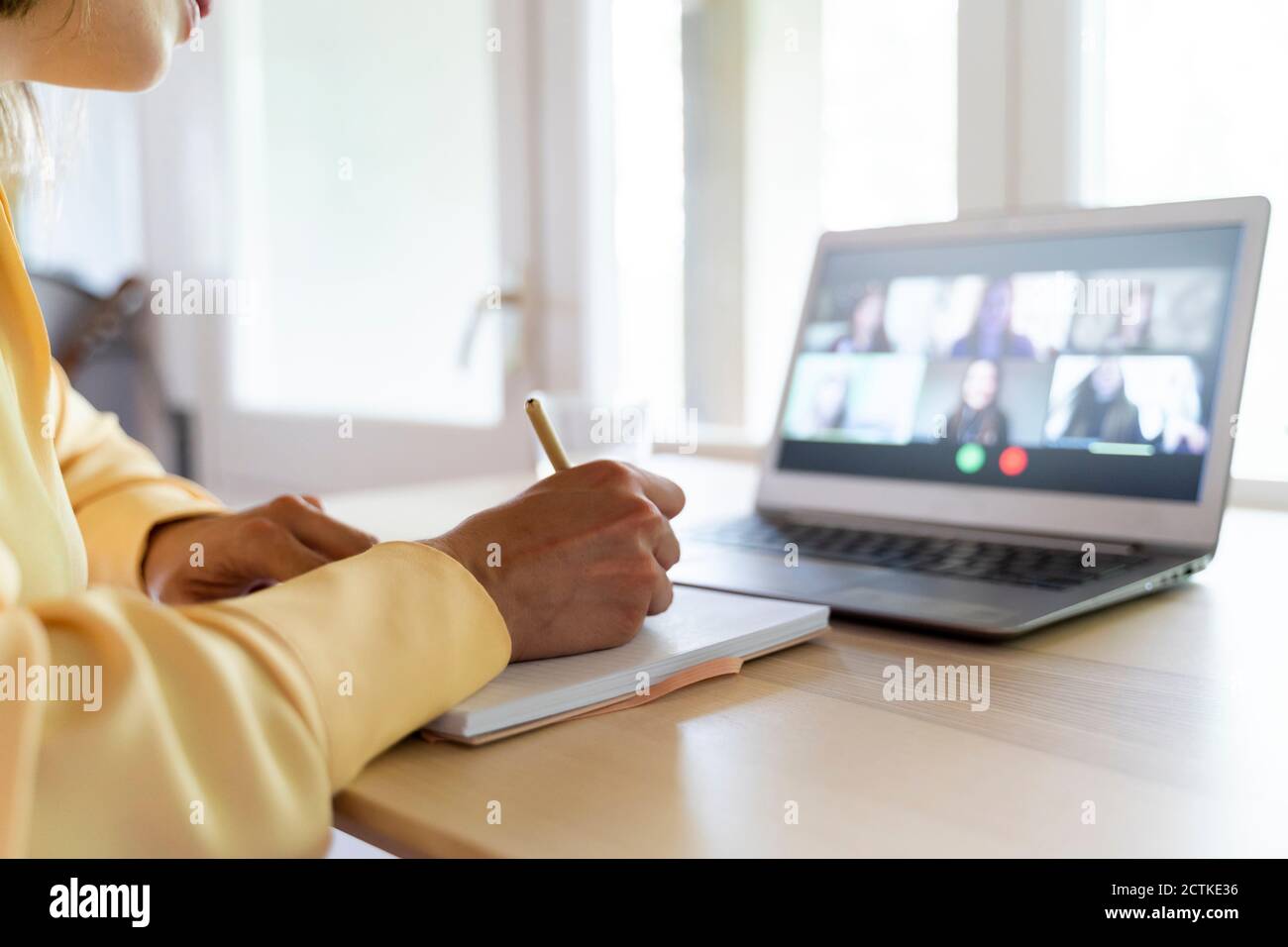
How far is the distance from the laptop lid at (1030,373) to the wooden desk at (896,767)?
215mm

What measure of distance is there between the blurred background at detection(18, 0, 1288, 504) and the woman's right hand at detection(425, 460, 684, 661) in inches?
25.3

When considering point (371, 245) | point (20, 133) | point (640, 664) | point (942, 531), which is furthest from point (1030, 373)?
point (371, 245)

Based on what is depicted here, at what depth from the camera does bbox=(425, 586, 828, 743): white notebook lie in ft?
1.62

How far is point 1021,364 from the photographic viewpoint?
910 mm

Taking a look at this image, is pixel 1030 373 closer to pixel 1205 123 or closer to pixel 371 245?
pixel 1205 123

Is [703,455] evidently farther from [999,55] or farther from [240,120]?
[240,120]

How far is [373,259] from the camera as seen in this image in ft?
6.74

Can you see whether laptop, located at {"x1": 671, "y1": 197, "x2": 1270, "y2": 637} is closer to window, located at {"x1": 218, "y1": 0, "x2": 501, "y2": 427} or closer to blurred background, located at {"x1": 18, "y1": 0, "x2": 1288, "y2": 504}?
blurred background, located at {"x1": 18, "y1": 0, "x2": 1288, "y2": 504}

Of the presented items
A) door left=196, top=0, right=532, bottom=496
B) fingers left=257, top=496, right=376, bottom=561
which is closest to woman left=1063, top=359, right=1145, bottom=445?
fingers left=257, top=496, right=376, bottom=561

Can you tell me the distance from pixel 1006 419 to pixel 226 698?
658 millimetres

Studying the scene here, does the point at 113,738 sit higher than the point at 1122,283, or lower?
lower

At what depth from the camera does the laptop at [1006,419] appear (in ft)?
2.49
